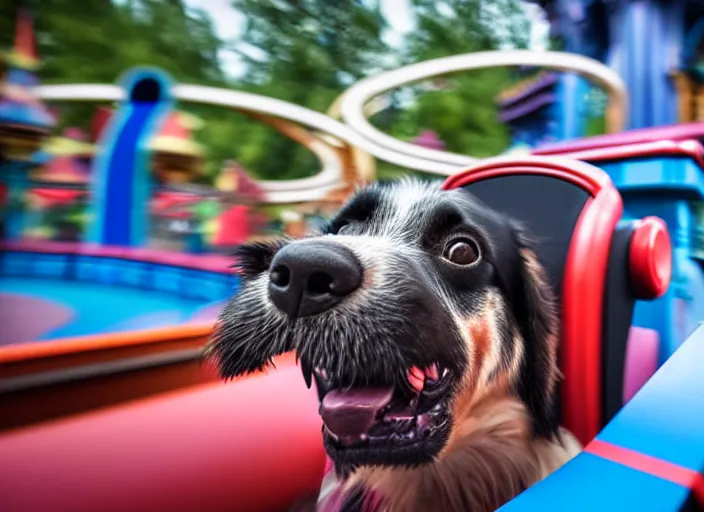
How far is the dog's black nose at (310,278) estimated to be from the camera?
468 millimetres

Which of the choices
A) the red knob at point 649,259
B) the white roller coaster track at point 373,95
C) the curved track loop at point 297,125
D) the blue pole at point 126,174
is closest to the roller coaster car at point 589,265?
the red knob at point 649,259

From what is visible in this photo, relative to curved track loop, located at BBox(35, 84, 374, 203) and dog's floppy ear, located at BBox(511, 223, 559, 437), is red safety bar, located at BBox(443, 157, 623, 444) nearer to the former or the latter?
dog's floppy ear, located at BBox(511, 223, 559, 437)

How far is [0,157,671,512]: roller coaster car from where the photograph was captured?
661 millimetres

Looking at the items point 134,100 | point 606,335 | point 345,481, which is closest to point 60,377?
point 345,481

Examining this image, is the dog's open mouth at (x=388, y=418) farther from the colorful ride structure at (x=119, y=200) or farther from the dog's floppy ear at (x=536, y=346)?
the colorful ride structure at (x=119, y=200)

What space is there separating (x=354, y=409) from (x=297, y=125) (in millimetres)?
3671

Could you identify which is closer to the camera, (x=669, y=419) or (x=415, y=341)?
→ (x=415, y=341)

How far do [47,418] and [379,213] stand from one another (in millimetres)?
547

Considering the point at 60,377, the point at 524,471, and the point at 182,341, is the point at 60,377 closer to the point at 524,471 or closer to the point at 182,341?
the point at 182,341

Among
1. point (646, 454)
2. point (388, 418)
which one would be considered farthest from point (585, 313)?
point (388, 418)

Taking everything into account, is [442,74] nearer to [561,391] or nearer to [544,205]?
[544,205]

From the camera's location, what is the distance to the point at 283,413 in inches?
35.2

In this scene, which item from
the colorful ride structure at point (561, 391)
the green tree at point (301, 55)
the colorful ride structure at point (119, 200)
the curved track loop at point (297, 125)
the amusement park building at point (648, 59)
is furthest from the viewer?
the green tree at point (301, 55)

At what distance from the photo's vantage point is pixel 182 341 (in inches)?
39.6
